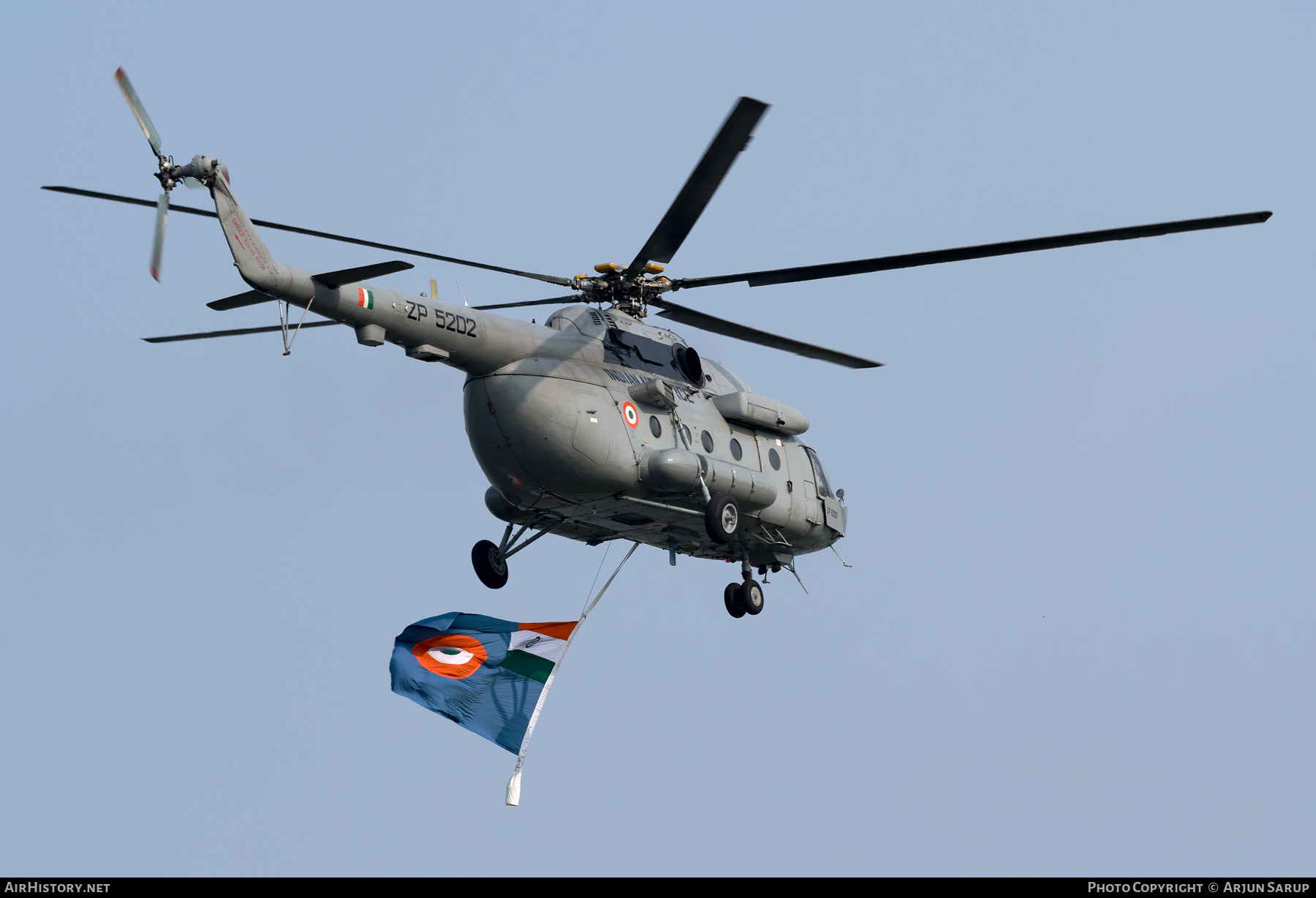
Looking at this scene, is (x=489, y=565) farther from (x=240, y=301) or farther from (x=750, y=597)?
(x=240, y=301)

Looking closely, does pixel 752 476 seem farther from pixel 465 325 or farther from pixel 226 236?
pixel 226 236

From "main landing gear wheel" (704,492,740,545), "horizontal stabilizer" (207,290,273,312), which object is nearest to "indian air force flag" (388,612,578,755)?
"main landing gear wheel" (704,492,740,545)

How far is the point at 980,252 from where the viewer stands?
21.3 m

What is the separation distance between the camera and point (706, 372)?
27203mm

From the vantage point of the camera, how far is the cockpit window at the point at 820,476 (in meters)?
28.5

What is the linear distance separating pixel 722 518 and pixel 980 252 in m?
6.24

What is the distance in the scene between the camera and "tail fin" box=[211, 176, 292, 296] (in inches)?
774

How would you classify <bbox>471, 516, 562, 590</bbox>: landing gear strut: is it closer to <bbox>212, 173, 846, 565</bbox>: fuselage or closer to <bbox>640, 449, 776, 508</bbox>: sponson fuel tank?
<bbox>212, 173, 846, 565</bbox>: fuselage

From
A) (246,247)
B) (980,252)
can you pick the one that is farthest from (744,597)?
(246,247)

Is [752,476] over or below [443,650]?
over

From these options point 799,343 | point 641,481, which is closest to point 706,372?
point 799,343

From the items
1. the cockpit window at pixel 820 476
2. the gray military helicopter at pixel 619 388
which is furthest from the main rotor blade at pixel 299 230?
the cockpit window at pixel 820 476

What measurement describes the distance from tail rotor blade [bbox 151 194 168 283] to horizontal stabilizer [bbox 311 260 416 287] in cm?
228

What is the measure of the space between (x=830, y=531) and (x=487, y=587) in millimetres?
6999
